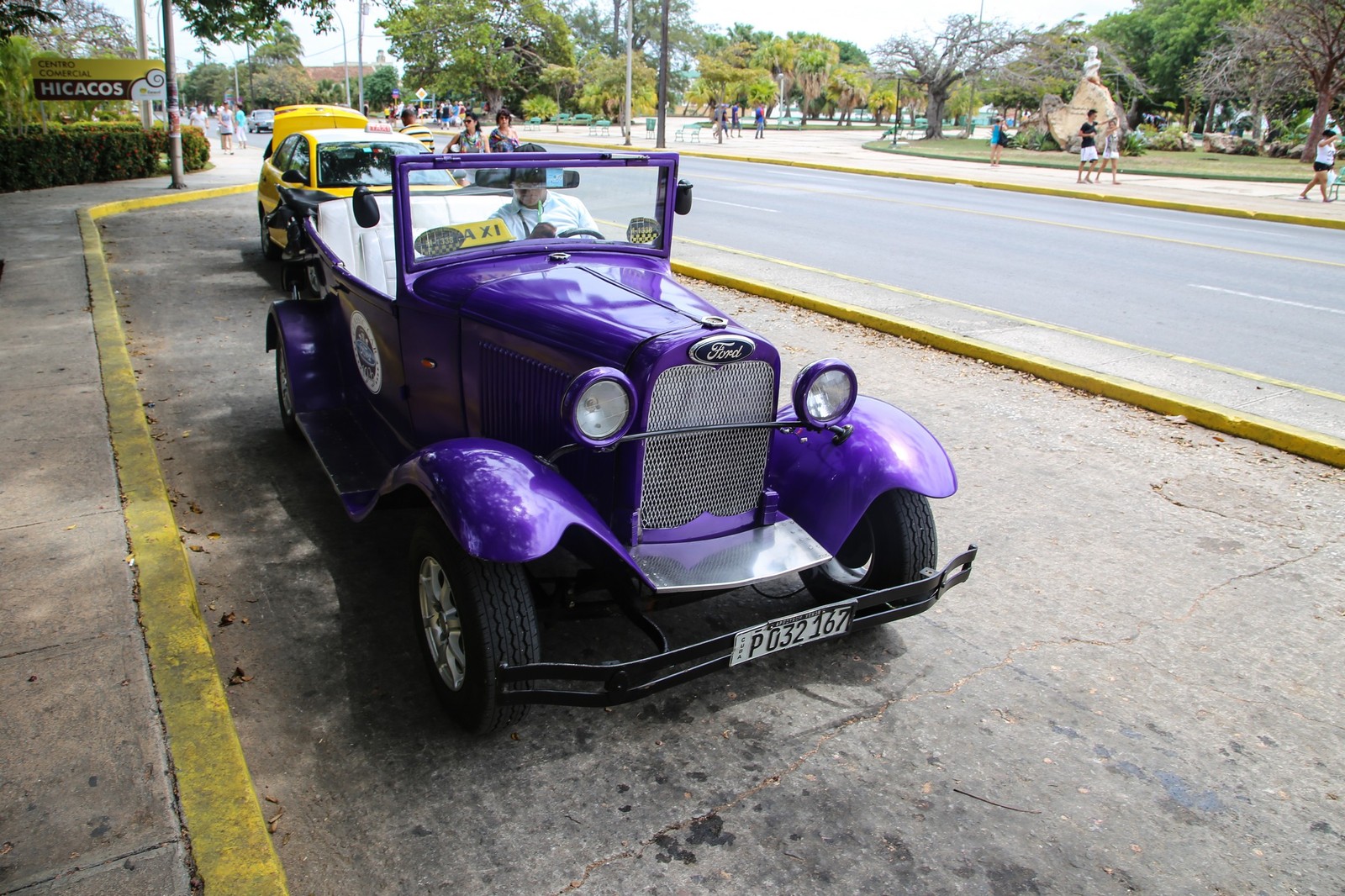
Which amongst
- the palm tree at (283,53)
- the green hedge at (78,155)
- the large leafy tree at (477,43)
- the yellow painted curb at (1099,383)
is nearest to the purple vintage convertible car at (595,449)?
the yellow painted curb at (1099,383)

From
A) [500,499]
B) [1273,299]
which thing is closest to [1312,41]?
[1273,299]

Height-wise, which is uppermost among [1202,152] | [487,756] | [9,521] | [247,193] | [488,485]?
[1202,152]

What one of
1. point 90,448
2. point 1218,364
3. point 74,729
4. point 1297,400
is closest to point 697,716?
point 74,729

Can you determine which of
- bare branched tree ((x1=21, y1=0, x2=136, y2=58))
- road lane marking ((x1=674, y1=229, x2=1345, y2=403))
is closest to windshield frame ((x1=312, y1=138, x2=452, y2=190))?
road lane marking ((x1=674, y1=229, x2=1345, y2=403))

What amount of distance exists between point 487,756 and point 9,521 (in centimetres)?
271

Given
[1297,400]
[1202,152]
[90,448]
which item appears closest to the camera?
[90,448]

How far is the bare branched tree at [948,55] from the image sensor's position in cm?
4656

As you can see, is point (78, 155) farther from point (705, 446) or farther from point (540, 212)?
point (705, 446)

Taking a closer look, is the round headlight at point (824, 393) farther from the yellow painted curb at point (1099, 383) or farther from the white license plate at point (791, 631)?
the yellow painted curb at point (1099, 383)

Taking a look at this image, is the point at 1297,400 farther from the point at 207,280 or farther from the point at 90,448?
the point at 207,280

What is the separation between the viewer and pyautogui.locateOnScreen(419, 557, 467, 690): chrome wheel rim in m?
3.23

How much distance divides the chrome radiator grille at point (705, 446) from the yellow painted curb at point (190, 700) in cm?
148

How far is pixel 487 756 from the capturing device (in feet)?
10.2

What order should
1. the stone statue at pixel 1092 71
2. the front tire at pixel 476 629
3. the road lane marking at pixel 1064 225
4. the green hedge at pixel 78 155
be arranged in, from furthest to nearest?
the stone statue at pixel 1092 71 < the green hedge at pixel 78 155 < the road lane marking at pixel 1064 225 < the front tire at pixel 476 629
